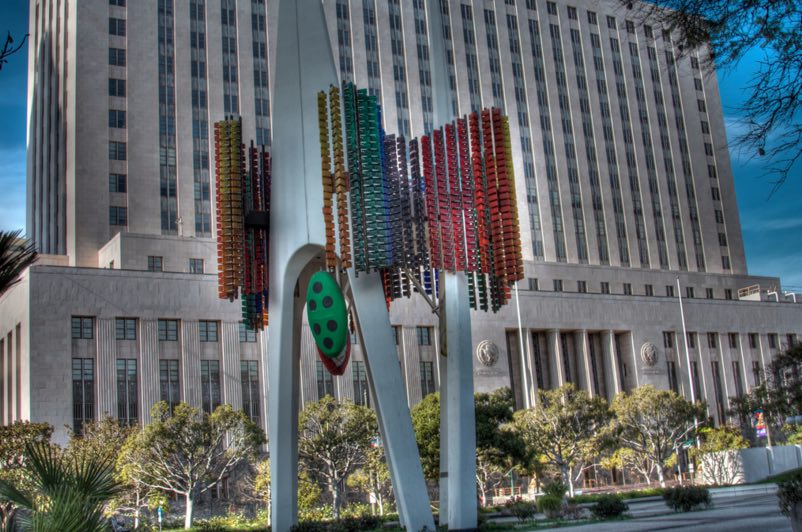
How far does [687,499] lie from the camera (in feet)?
120

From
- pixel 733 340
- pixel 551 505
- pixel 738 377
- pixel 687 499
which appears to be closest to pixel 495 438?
pixel 551 505

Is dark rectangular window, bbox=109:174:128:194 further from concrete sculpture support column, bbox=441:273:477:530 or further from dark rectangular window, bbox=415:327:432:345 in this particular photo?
concrete sculpture support column, bbox=441:273:477:530

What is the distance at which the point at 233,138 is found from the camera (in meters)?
30.8

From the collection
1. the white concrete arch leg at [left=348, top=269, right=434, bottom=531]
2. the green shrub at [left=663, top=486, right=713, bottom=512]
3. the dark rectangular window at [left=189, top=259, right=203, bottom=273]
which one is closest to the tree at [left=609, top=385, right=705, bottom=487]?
the green shrub at [left=663, top=486, right=713, bottom=512]

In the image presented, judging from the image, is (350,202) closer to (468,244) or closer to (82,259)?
(468,244)

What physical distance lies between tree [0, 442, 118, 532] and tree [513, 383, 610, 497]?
57.4m

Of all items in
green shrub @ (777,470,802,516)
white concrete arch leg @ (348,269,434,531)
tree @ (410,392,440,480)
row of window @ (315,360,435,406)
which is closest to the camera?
green shrub @ (777,470,802,516)

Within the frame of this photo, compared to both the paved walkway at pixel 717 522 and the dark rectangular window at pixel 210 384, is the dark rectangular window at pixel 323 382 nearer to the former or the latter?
the dark rectangular window at pixel 210 384

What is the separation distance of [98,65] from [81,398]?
119 feet

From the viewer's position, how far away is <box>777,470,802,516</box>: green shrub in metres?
16.8

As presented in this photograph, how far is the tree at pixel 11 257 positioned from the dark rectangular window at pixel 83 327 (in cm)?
6560

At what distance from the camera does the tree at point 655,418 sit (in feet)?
233

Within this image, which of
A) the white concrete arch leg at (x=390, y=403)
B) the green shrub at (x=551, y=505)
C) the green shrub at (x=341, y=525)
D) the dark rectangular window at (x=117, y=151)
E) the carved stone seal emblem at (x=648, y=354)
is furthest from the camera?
the carved stone seal emblem at (x=648, y=354)

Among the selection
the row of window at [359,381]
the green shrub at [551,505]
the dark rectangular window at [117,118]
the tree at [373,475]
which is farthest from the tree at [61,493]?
the dark rectangular window at [117,118]
